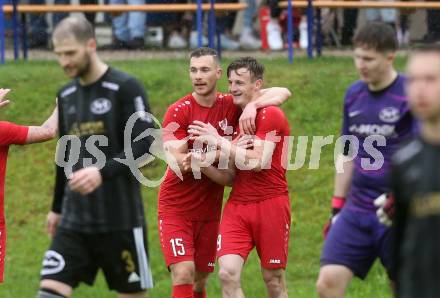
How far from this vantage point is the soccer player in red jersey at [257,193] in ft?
33.4

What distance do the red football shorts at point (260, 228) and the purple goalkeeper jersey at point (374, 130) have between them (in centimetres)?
174

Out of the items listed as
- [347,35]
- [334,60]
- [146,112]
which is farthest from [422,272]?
[347,35]

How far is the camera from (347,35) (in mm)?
18750

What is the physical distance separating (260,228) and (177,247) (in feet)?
2.28

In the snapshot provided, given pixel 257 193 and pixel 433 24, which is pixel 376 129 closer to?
pixel 257 193

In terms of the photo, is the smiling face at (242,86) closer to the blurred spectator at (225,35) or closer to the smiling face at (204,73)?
the smiling face at (204,73)

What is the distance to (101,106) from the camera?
8.26 m

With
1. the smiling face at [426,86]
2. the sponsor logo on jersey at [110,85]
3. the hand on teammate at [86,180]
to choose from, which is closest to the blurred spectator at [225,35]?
the sponsor logo on jersey at [110,85]

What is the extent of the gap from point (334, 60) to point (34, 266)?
5.76 m

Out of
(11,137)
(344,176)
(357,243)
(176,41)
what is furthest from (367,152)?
(176,41)

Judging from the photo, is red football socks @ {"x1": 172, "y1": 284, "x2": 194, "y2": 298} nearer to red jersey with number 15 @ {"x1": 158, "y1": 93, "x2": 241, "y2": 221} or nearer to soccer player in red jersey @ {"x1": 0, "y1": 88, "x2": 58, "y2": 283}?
red jersey with number 15 @ {"x1": 158, "y1": 93, "x2": 241, "y2": 221}

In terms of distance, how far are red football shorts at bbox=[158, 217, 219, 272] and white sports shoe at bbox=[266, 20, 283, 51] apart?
8200 mm

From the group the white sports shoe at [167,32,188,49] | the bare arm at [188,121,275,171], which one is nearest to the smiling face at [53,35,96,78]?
the bare arm at [188,121,275,171]

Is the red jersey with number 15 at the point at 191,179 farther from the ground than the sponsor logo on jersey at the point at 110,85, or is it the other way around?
the sponsor logo on jersey at the point at 110,85
